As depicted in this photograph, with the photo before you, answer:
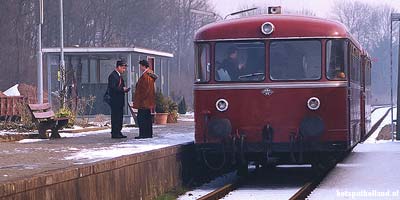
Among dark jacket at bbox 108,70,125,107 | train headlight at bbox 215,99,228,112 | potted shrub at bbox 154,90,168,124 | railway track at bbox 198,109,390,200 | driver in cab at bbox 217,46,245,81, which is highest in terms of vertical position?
driver in cab at bbox 217,46,245,81

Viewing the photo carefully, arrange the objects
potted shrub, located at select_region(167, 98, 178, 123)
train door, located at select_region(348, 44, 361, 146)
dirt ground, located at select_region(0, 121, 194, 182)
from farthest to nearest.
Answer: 1. potted shrub, located at select_region(167, 98, 178, 123)
2. train door, located at select_region(348, 44, 361, 146)
3. dirt ground, located at select_region(0, 121, 194, 182)

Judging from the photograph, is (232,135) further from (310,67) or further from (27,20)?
(27,20)

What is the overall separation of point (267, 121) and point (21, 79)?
4568cm

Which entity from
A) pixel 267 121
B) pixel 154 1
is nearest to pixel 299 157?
pixel 267 121

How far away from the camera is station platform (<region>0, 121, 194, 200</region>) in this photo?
31.7 ft

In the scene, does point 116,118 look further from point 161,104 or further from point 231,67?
point 161,104

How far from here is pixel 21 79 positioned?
194ft

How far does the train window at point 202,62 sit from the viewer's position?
15.5 meters

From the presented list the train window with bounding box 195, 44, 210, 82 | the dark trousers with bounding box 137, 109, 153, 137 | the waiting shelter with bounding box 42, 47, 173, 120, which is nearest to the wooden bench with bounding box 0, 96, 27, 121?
the waiting shelter with bounding box 42, 47, 173, 120

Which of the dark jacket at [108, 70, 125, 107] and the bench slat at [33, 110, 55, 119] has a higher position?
the dark jacket at [108, 70, 125, 107]

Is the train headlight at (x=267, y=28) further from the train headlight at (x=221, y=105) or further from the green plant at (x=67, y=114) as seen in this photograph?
the green plant at (x=67, y=114)

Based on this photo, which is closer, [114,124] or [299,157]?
[299,157]

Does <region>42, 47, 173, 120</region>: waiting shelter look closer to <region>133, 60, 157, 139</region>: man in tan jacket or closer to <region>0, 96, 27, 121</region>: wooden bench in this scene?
<region>0, 96, 27, 121</region>: wooden bench

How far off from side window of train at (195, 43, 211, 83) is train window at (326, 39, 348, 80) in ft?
6.37
